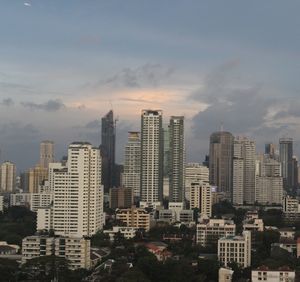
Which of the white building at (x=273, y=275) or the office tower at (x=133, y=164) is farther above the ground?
the office tower at (x=133, y=164)

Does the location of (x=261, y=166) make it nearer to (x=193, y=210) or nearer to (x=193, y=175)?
(x=193, y=175)

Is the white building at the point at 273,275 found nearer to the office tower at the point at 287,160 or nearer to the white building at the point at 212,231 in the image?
the white building at the point at 212,231

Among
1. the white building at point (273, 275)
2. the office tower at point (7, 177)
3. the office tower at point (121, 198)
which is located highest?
the office tower at point (7, 177)

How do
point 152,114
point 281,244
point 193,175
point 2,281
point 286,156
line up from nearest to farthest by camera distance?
1. point 2,281
2. point 281,244
3. point 152,114
4. point 193,175
5. point 286,156

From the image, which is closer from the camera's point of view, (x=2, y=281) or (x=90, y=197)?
(x=2, y=281)

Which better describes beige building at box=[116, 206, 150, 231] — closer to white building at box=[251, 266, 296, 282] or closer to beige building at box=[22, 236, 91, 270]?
beige building at box=[22, 236, 91, 270]

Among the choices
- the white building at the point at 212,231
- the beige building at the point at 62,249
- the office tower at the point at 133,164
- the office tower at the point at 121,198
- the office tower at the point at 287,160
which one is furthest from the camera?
the office tower at the point at 287,160

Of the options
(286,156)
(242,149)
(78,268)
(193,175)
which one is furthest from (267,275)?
(286,156)

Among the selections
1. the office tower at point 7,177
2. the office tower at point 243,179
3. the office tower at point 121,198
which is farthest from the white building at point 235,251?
the office tower at point 7,177
